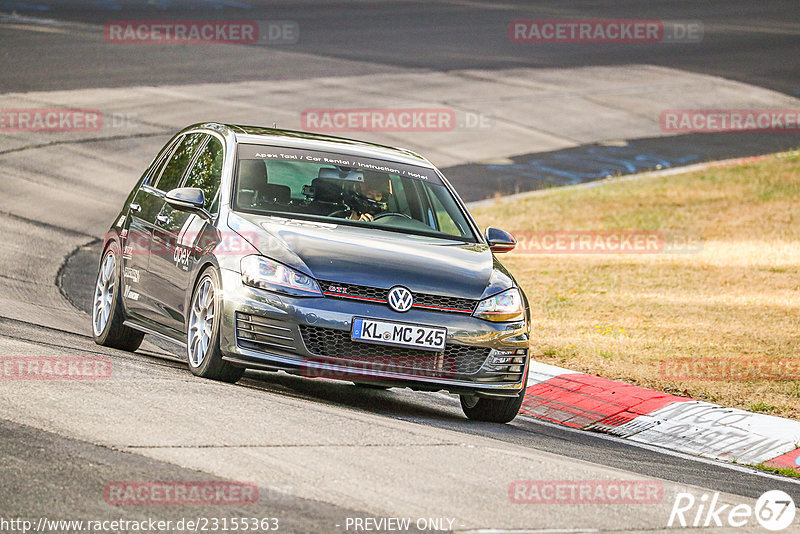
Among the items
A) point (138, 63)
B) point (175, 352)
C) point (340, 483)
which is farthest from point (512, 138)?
Answer: point (340, 483)

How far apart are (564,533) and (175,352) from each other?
6.02 m

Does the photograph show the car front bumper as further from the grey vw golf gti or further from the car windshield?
the car windshield

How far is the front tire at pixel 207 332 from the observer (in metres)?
8.22

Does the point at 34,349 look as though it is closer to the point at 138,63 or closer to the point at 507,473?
the point at 507,473

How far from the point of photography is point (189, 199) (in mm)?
8859

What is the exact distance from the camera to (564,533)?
5.69 metres

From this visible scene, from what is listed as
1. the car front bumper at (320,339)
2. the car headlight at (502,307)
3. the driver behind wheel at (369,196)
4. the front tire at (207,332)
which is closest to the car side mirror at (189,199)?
the front tire at (207,332)

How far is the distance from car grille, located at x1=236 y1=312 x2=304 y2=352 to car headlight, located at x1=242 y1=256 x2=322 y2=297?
0.70 feet

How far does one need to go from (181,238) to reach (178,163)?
4.00 ft

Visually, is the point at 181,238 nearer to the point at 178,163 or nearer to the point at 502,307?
the point at 178,163

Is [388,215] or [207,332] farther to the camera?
[388,215]

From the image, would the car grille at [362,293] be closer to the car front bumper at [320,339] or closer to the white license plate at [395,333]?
the car front bumper at [320,339]

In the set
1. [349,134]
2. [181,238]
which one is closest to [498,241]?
[181,238]

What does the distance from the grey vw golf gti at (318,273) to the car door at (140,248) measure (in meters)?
0.02
